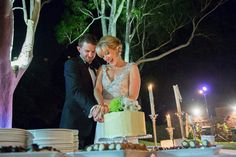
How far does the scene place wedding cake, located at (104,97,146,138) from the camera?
139 cm

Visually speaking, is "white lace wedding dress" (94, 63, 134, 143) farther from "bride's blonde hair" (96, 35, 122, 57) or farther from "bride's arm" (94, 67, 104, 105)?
"bride's blonde hair" (96, 35, 122, 57)

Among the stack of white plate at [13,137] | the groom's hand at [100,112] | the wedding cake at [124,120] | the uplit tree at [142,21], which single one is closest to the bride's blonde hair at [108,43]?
the groom's hand at [100,112]

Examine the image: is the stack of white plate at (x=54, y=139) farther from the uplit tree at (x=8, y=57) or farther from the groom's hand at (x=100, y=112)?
the uplit tree at (x=8, y=57)

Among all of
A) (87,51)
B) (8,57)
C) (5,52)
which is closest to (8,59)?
(8,57)

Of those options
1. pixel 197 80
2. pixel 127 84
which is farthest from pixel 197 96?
pixel 127 84

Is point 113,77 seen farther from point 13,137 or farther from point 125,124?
point 13,137

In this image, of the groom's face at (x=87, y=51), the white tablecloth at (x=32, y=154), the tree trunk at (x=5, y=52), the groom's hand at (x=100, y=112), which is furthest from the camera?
the tree trunk at (x=5, y=52)

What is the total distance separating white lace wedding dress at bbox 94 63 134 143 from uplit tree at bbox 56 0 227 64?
7.33 metres

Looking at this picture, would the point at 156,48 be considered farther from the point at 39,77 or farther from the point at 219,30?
the point at 39,77

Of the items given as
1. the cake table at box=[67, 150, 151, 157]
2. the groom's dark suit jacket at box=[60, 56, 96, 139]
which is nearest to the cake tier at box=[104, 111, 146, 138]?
the cake table at box=[67, 150, 151, 157]

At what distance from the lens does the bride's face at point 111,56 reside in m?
1.98

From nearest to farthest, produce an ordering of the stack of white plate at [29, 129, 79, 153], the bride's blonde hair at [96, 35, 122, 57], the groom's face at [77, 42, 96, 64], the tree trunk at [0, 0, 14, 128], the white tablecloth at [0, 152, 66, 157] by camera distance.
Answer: the white tablecloth at [0, 152, 66, 157] < the stack of white plate at [29, 129, 79, 153] < the bride's blonde hair at [96, 35, 122, 57] < the groom's face at [77, 42, 96, 64] < the tree trunk at [0, 0, 14, 128]

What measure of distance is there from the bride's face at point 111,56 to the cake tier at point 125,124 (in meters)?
0.62

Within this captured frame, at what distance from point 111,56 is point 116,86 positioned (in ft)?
0.60
